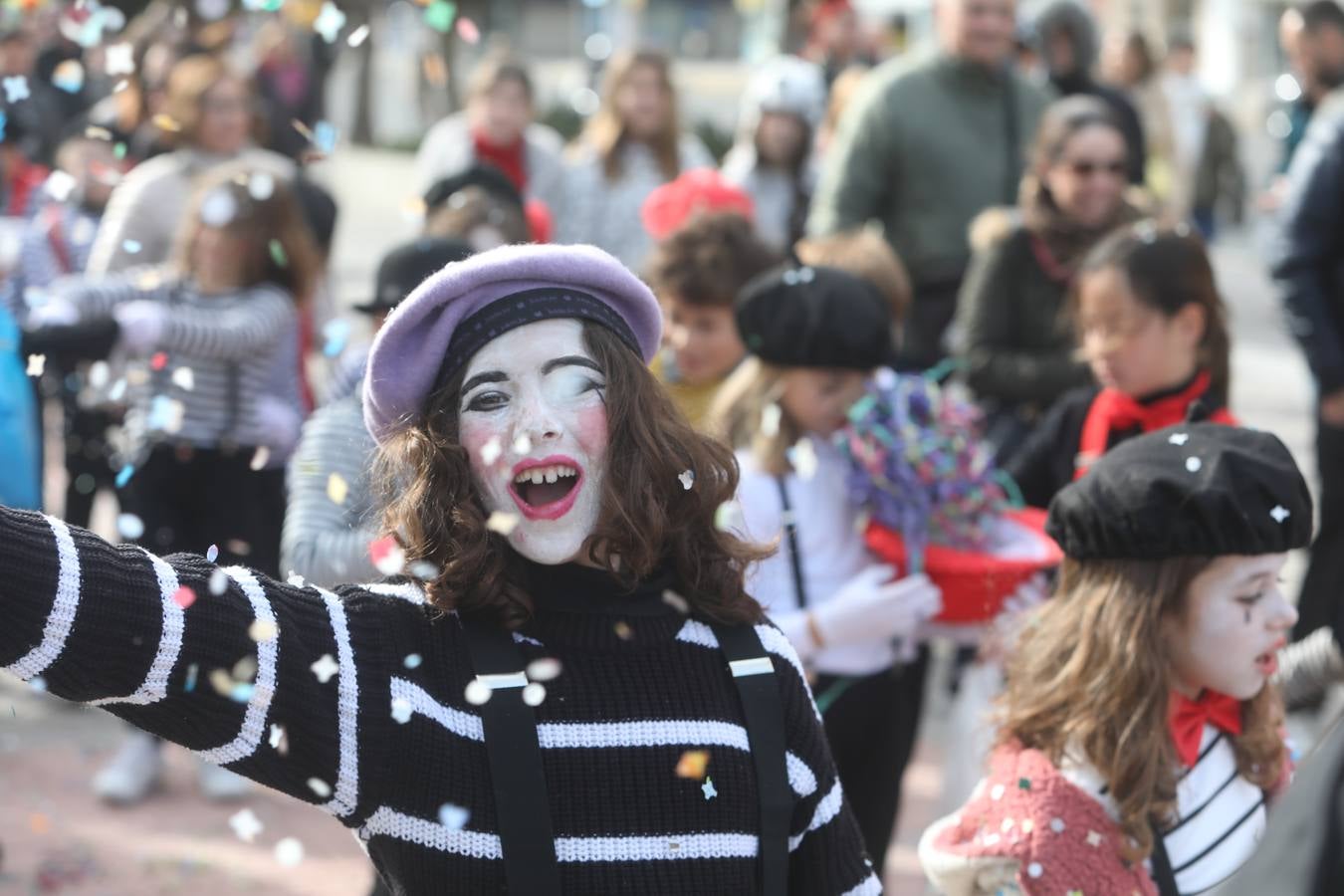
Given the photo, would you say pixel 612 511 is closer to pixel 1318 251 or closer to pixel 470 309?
pixel 470 309

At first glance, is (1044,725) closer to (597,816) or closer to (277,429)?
(597,816)

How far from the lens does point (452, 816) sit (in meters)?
2.09

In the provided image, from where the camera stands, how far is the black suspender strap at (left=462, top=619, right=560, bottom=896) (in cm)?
209

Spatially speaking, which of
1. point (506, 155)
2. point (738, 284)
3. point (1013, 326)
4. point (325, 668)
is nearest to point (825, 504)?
point (738, 284)

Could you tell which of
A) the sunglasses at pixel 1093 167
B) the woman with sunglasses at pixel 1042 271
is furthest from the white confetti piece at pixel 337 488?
the sunglasses at pixel 1093 167

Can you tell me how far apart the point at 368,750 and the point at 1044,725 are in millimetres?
1159

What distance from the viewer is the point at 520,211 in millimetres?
4719

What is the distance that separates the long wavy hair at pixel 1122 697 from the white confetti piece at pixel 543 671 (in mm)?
922

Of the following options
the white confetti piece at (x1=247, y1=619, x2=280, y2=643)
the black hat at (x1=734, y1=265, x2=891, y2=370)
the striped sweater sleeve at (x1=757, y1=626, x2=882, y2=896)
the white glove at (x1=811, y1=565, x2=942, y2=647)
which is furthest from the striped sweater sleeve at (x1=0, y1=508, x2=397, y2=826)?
the black hat at (x1=734, y1=265, x2=891, y2=370)

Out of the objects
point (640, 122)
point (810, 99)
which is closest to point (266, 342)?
point (640, 122)

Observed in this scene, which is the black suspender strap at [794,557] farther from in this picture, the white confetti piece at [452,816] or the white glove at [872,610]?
the white confetti piece at [452,816]

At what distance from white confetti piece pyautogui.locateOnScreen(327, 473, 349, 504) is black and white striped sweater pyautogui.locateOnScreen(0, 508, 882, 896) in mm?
→ 1261

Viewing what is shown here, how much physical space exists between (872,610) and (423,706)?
1.70m

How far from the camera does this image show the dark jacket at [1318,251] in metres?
5.18
